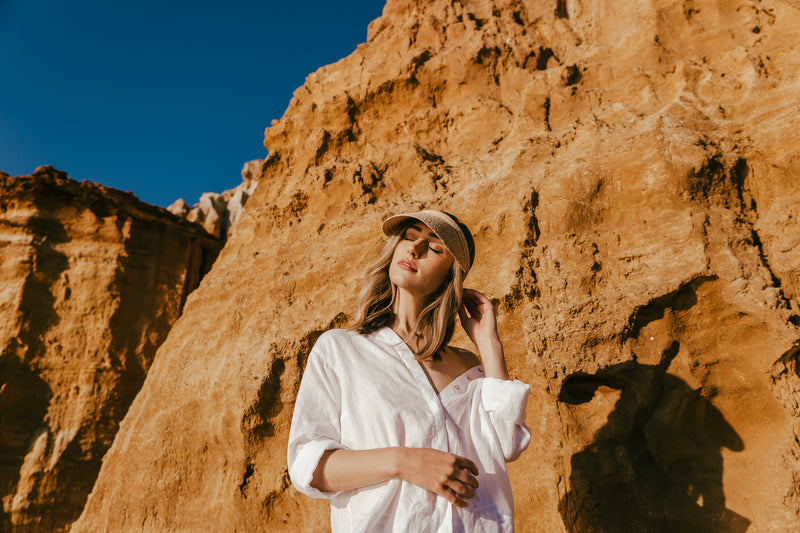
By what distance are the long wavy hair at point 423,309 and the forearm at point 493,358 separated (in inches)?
6.3

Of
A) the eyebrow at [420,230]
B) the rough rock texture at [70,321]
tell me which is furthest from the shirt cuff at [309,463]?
the rough rock texture at [70,321]

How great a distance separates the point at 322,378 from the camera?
1779 millimetres

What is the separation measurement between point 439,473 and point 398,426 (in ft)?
0.77

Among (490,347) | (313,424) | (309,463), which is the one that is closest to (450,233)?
(490,347)

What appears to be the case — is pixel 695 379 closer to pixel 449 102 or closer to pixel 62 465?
pixel 449 102

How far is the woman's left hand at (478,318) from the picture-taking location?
2.04 meters

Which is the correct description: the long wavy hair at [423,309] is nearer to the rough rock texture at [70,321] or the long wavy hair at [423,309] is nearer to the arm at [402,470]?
the arm at [402,470]

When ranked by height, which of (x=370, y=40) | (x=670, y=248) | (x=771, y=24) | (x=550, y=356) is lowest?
(x=550, y=356)

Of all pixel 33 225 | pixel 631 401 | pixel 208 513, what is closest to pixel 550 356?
pixel 631 401

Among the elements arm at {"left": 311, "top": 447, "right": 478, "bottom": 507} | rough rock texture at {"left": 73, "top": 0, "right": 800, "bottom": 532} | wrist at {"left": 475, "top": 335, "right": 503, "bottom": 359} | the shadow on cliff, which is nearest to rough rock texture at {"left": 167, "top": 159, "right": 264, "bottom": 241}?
rough rock texture at {"left": 73, "top": 0, "right": 800, "bottom": 532}

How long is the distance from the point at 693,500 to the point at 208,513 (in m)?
3.47

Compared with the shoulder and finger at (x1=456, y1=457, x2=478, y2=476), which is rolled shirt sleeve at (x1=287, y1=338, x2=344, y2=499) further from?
finger at (x1=456, y1=457, x2=478, y2=476)

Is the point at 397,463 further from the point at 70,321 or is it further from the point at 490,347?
the point at 70,321

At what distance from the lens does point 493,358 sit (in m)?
1.95
